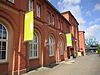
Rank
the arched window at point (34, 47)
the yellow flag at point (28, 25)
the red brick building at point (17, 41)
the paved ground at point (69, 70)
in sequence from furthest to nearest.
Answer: the arched window at point (34, 47)
the paved ground at point (69, 70)
the yellow flag at point (28, 25)
the red brick building at point (17, 41)

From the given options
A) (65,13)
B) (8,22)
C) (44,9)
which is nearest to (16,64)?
(8,22)

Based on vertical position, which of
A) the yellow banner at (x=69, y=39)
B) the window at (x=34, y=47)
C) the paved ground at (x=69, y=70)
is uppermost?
the yellow banner at (x=69, y=39)

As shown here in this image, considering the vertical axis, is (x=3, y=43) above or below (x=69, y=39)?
below

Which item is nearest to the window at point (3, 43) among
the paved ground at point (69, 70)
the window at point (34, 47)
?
the paved ground at point (69, 70)

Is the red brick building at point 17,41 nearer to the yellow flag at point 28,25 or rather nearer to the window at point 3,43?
the window at point 3,43

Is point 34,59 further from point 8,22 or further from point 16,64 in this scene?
point 8,22

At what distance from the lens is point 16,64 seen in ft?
29.2

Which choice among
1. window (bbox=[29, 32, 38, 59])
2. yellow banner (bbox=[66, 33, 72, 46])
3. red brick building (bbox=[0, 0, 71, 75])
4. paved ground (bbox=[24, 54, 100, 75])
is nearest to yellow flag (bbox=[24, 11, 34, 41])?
red brick building (bbox=[0, 0, 71, 75])

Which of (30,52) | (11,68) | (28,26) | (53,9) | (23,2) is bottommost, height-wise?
(11,68)

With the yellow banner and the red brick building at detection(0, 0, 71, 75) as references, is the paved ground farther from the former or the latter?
→ the yellow banner

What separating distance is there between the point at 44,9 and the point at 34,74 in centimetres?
817

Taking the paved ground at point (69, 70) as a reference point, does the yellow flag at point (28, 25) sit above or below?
above

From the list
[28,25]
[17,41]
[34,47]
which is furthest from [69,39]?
[17,41]

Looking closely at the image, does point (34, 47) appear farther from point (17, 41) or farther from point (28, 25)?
point (28, 25)
